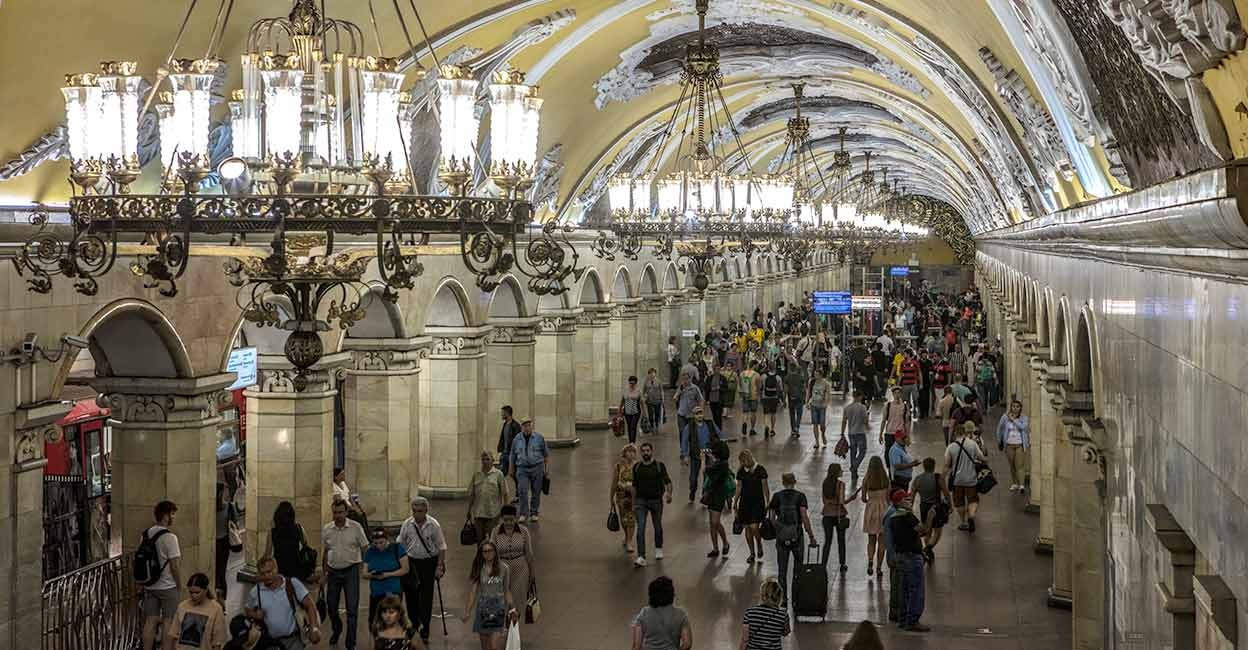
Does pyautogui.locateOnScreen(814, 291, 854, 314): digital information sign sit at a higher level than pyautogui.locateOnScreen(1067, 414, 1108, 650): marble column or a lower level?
higher

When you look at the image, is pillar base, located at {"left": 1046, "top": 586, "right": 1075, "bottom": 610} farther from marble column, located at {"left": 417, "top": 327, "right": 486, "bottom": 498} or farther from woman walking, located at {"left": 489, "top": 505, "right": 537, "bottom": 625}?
marble column, located at {"left": 417, "top": 327, "right": 486, "bottom": 498}

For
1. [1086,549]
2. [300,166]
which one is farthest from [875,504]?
[300,166]

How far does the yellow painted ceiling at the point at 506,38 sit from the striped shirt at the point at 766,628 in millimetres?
4703

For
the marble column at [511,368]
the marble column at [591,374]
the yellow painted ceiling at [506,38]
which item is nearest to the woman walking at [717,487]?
the yellow painted ceiling at [506,38]

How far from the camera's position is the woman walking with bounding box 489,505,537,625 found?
946 cm

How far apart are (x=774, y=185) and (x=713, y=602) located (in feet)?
22.2

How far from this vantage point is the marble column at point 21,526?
9.25 metres

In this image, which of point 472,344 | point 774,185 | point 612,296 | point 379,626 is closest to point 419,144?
point 472,344

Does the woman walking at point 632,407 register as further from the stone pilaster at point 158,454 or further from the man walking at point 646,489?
the stone pilaster at point 158,454

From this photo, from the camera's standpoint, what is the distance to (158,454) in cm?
1154

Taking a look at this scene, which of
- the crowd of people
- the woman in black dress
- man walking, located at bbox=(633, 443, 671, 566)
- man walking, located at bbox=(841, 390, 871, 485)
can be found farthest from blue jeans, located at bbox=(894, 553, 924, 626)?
man walking, located at bbox=(841, 390, 871, 485)

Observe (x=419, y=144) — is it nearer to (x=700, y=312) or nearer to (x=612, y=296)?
(x=612, y=296)

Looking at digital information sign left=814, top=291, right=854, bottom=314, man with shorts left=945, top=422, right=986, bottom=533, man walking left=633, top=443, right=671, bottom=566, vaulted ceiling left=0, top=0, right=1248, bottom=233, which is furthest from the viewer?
digital information sign left=814, top=291, right=854, bottom=314

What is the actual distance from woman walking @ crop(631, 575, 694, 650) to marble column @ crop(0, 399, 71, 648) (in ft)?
14.5
